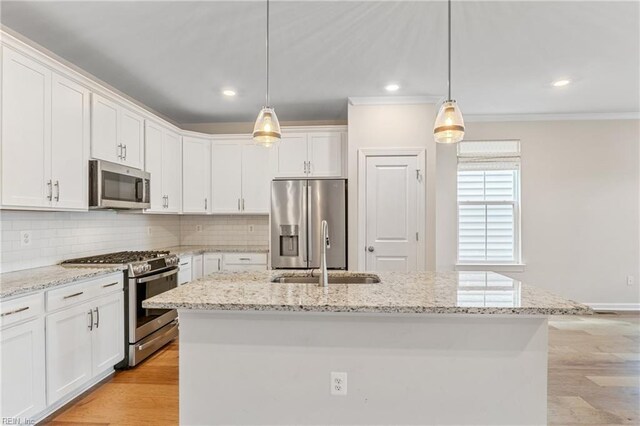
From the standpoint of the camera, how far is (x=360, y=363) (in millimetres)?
1800

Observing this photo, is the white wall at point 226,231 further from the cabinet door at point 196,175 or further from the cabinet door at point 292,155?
the cabinet door at point 292,155

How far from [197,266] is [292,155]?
177 centimetres

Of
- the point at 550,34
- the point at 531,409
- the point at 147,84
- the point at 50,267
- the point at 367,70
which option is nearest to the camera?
the point at 531,409

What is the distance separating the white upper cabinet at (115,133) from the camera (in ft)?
9.60

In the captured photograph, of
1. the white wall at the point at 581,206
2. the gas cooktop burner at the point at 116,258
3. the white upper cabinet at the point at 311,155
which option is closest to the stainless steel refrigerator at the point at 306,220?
the white upper cabinet at the point at 311,155

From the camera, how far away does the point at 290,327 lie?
1816 millimetres

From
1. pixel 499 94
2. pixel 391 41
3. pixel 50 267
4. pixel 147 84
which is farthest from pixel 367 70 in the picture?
pixel 50 267

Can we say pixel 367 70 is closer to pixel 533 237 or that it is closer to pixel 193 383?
pixel 193 383

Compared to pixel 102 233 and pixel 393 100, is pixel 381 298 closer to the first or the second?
pixel 393 100

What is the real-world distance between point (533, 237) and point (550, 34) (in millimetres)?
2976

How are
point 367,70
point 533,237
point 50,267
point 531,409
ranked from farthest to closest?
point 533,237, point 367,70, point 50,267, point 531,409

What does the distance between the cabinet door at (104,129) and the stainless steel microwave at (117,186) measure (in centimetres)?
10

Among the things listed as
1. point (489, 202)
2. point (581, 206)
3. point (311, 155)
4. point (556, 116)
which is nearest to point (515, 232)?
point (489, 202)

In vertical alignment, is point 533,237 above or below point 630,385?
above
